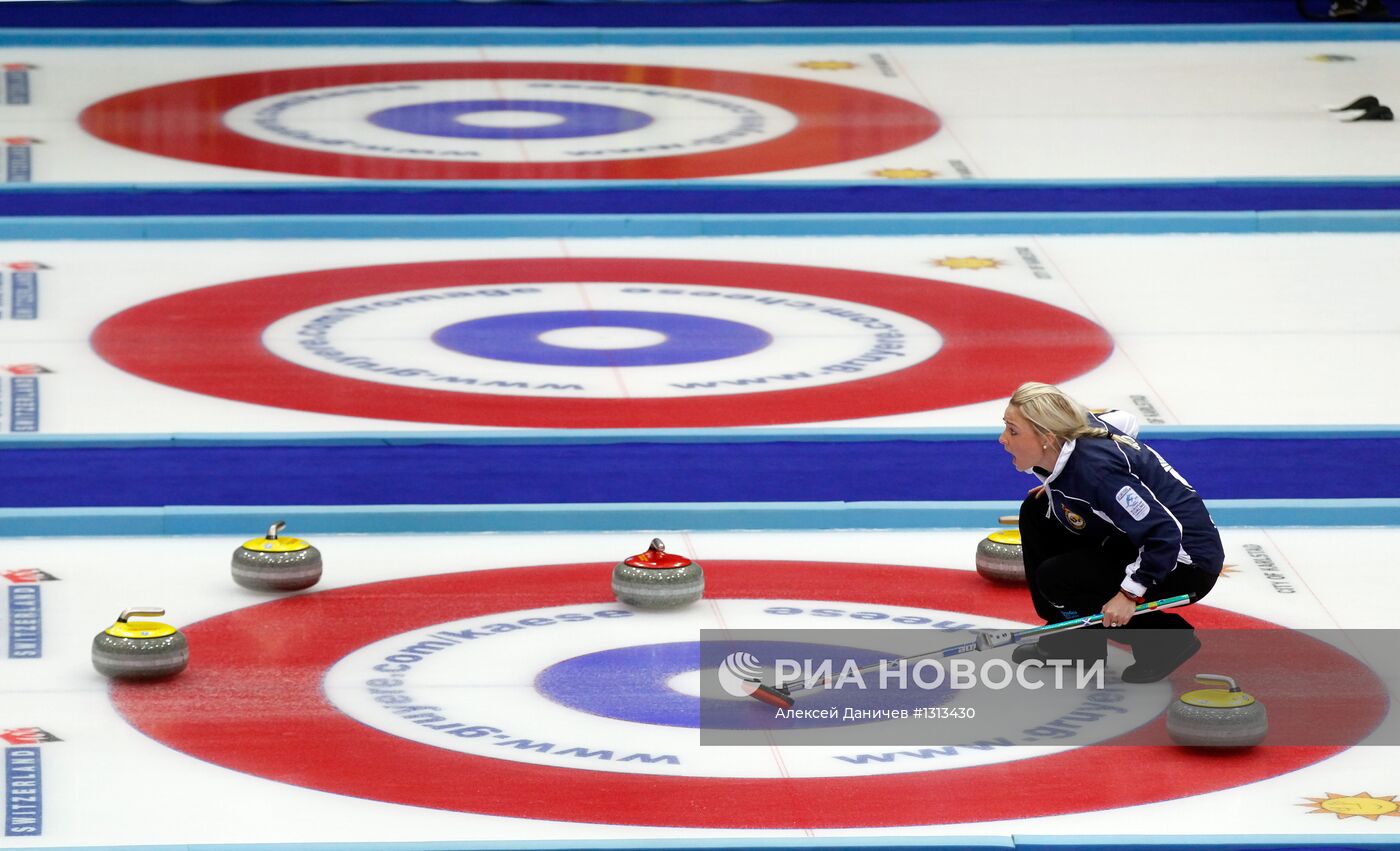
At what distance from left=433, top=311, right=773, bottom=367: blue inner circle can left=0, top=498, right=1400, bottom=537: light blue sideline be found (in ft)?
3.75

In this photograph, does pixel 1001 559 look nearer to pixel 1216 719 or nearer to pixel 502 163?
pixel 1216 719

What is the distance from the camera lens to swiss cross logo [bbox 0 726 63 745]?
Result: 14.1 feet

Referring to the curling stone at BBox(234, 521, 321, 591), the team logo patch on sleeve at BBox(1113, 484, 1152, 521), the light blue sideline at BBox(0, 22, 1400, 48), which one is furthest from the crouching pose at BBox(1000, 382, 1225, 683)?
the light blue sideline at BBox(0, 22, 1400, 48)

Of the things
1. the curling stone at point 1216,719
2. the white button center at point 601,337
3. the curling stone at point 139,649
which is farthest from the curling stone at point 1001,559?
the white button center at point 601,337

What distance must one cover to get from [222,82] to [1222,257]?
4541 mm

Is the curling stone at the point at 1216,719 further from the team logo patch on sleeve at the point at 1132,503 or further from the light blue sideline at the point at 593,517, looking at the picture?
the light blue sideline at the point at 593,517

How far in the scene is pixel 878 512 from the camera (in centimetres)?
575

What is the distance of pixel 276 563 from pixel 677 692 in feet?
3.02

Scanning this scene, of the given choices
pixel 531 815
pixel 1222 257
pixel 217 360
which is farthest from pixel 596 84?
pixel 531 815

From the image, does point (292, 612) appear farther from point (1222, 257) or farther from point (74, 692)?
point (1222, 257)

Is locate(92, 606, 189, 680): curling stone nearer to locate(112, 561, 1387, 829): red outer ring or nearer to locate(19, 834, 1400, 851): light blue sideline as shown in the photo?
locate(112, 561, 1387, 829): red outer ring

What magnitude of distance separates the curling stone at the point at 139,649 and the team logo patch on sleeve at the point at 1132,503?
164cm

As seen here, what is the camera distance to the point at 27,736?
4.33 meters

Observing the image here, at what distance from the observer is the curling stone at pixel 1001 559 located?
5184 millimetres
